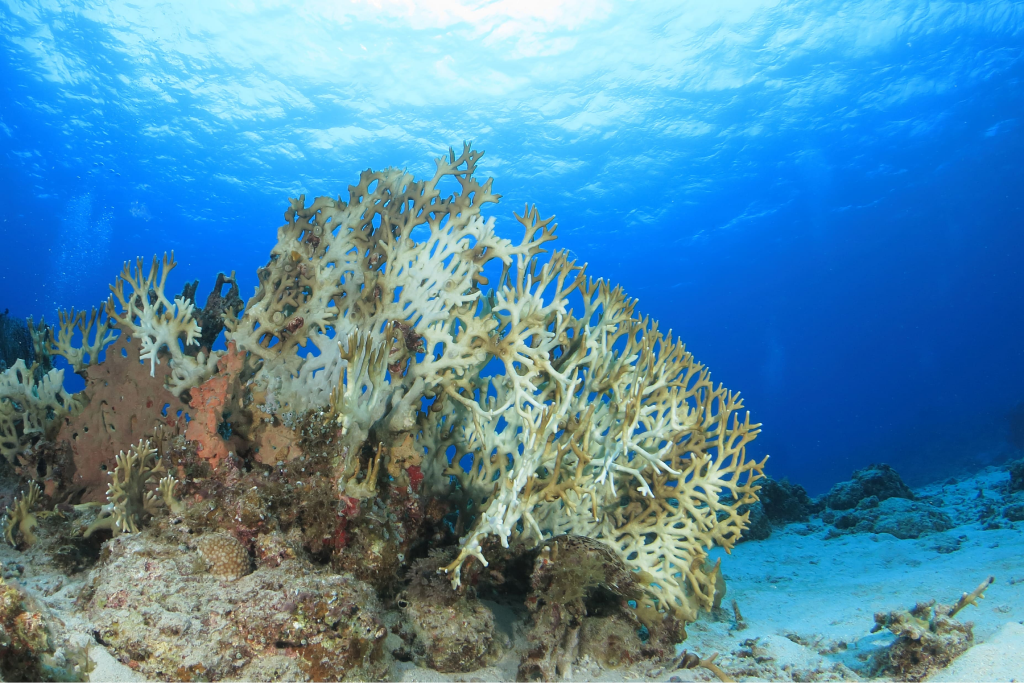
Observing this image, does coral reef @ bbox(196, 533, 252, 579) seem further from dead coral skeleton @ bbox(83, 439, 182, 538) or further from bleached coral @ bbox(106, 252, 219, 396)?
bleached coral @ bbox(106, 252, 219, 396)

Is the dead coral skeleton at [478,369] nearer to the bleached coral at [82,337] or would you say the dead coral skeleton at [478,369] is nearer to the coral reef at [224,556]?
the bleached coral at [82,337]

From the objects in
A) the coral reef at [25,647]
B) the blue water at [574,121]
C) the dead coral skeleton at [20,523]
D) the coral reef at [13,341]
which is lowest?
the dead coral skeleton at [20,523]

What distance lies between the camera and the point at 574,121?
92.0 feet

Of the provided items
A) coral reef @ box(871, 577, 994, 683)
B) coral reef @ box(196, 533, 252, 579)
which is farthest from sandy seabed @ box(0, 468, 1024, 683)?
coral reef @ box(196, 533, 252, 579)

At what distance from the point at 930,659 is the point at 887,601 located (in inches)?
101

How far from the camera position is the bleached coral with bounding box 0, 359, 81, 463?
4840 mm

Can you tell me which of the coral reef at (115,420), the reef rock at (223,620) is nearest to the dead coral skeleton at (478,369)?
the coral reef at (115,420)

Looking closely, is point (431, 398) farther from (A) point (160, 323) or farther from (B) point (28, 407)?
(B) point (28, 407)

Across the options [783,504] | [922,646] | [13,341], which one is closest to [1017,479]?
[783,504]

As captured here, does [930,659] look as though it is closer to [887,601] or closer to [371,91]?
[887,601]

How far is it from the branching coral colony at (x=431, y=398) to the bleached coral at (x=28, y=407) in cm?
2

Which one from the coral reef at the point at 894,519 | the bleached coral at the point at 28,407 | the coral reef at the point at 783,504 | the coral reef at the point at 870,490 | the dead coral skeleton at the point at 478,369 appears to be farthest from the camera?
the coral reef at the point at 870,490

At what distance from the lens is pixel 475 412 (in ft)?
15.6

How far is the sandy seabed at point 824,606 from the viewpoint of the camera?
11.7 ft
